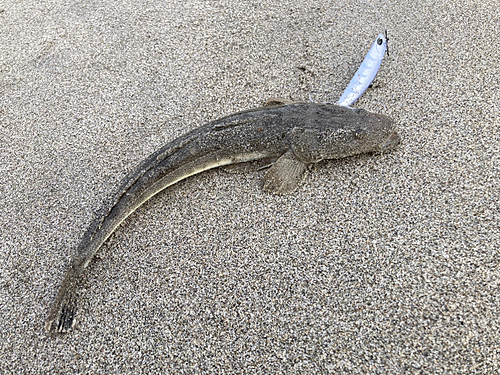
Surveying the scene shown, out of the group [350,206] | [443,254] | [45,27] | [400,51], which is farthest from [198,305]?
[45,27]

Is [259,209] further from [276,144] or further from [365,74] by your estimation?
[365,74]

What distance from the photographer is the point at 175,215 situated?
106 inches

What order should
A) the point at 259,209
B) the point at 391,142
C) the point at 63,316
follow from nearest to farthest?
the point at 63,316 < the point at 259,209 < the point at 391,142

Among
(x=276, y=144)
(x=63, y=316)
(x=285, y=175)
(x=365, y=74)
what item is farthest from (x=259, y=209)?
(x=365, y=74)

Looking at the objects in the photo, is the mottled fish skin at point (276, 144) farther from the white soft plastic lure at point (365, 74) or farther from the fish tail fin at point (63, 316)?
the fish tail fin at point (63, 316)

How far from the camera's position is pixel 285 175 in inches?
107

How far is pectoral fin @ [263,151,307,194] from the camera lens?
2707 millimetres

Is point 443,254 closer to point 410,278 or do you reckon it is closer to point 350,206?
point 410,278

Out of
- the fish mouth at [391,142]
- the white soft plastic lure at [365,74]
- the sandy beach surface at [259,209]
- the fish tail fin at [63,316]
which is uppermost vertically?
the white soft plastic lure at [365,74]

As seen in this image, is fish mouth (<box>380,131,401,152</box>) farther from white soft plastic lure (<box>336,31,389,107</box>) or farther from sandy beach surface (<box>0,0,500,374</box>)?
white soft plastic lure (<box>336,31,389,107</box>)

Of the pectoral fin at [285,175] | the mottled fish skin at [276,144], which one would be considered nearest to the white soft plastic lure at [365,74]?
the mottled fish skin at [276,144]

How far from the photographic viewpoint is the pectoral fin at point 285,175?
271cm

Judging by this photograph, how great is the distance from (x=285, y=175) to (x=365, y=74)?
50.1 inches

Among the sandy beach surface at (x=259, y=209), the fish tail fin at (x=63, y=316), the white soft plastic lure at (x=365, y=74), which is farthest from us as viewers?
the white soft plastic lure at (x=365, y=74)
